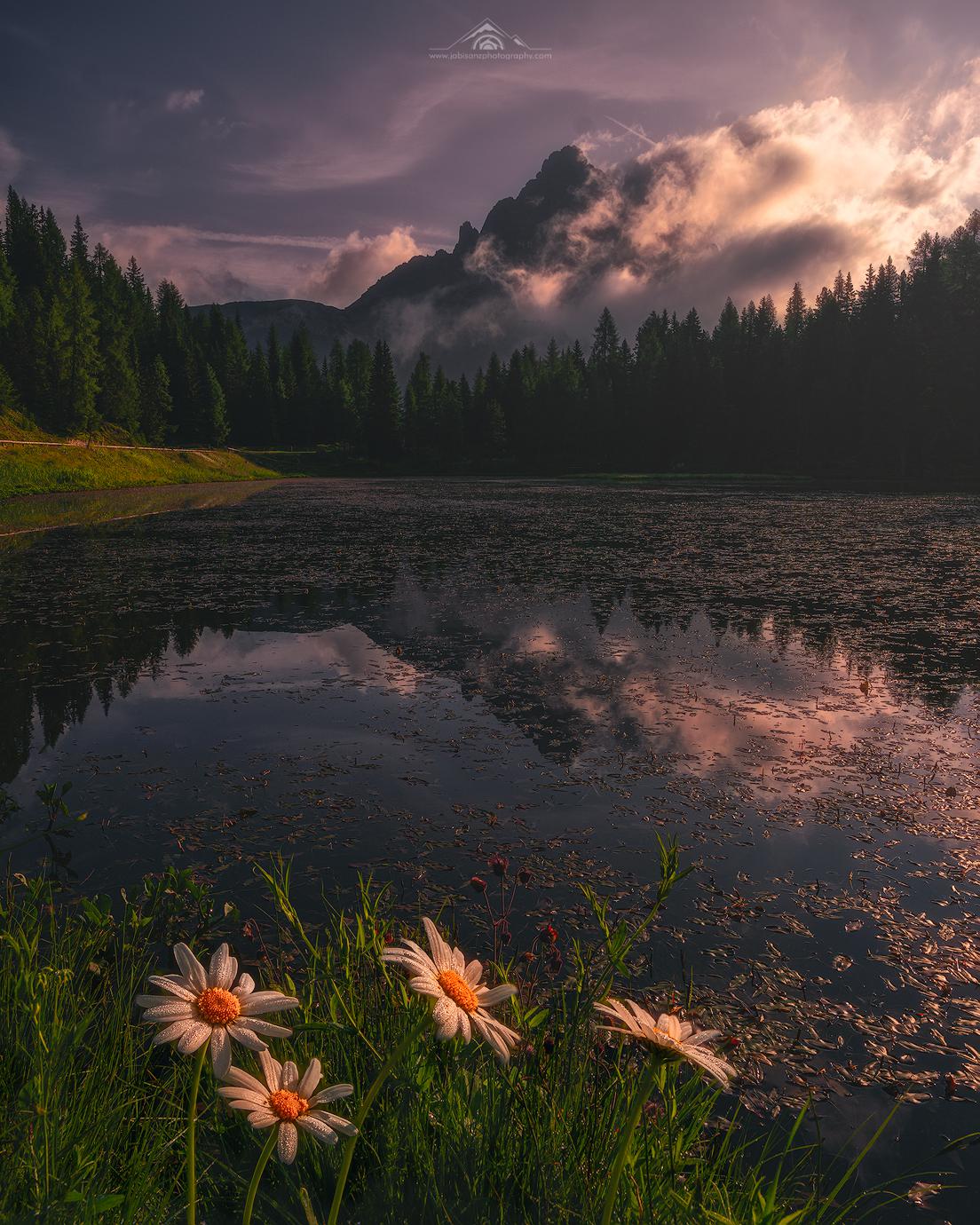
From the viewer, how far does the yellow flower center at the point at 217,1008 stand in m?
1.48

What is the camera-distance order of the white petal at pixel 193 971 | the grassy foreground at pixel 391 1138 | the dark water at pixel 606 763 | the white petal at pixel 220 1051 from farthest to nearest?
the dark water at pixel 606 763 < the grassy foreground at pixel 391 1138 < the white petal at pixel 193 971 < the white petal at pixel 220 1051

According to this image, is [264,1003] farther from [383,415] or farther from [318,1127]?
[383,415]

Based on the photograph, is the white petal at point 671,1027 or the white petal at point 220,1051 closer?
the white petal at point 220,1051

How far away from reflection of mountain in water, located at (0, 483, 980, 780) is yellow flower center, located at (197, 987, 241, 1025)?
6373mm

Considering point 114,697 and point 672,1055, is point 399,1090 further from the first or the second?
point 114,697

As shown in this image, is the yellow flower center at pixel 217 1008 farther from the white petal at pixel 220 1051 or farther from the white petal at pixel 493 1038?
the white petal at pixel 493 1038

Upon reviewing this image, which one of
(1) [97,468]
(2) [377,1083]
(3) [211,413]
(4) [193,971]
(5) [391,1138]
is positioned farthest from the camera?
(3) [211,413]

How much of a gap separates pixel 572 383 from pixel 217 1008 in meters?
90.0

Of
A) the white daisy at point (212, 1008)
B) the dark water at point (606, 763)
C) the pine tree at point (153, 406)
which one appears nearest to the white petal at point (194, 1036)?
the white daisy at point (212, 1008)

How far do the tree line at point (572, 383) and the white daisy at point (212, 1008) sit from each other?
69.1 metres

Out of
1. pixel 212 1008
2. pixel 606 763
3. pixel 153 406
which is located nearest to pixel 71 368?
pixel 153 406

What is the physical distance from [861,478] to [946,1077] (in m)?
67.6

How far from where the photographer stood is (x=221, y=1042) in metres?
1.43

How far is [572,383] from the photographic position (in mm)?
86500
